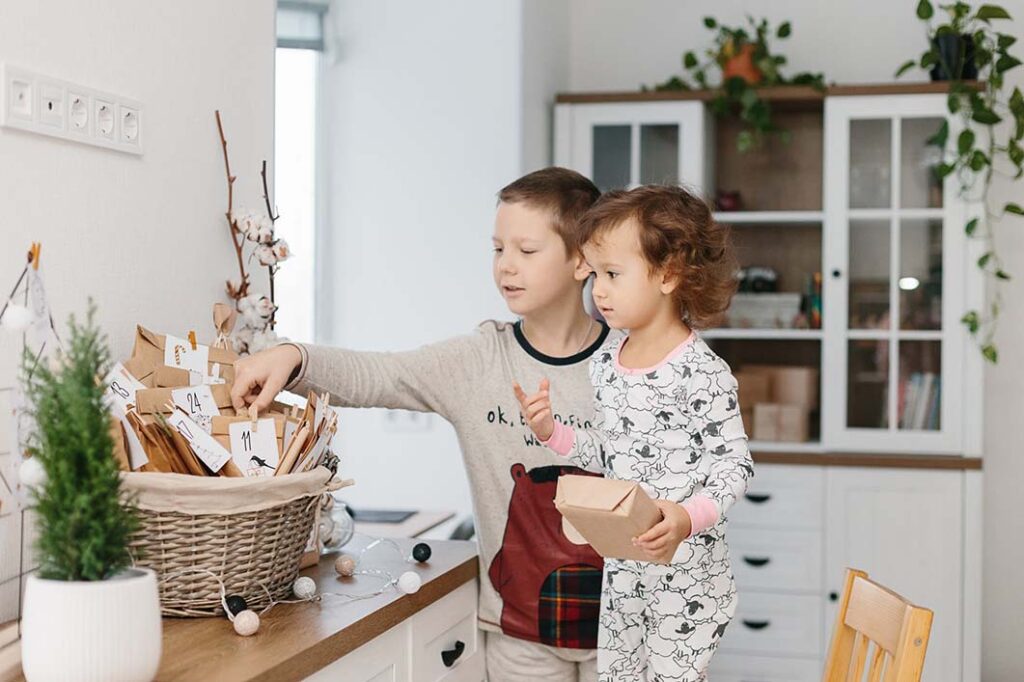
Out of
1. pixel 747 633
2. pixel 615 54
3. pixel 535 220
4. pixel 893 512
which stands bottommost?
pixel 747 633

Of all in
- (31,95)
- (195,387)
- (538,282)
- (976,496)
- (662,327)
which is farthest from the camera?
(976,496)

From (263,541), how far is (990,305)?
312 centimetres

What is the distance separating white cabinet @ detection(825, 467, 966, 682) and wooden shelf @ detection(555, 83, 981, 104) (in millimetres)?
1175

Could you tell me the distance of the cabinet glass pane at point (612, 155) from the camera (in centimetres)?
386

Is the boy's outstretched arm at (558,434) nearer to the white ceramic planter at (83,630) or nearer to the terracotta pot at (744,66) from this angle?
the white ceramic planter at (83,630)

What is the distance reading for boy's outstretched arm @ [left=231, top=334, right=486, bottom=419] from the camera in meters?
1.66

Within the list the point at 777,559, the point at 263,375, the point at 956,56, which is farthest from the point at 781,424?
the point at 263,375

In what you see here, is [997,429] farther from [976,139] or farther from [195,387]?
[195,387]

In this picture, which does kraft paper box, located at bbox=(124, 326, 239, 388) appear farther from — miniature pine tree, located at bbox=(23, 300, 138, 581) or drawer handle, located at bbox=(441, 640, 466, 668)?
drawer handle, located at bbox=(441, 640, 466, 668)

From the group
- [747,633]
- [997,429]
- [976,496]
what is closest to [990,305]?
[997,429]

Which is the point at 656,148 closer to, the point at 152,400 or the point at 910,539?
the point at 910,539

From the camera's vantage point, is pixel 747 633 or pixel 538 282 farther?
pixel 747 633

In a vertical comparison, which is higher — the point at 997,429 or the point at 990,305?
the point at 990,305

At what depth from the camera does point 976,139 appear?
3600 mm
